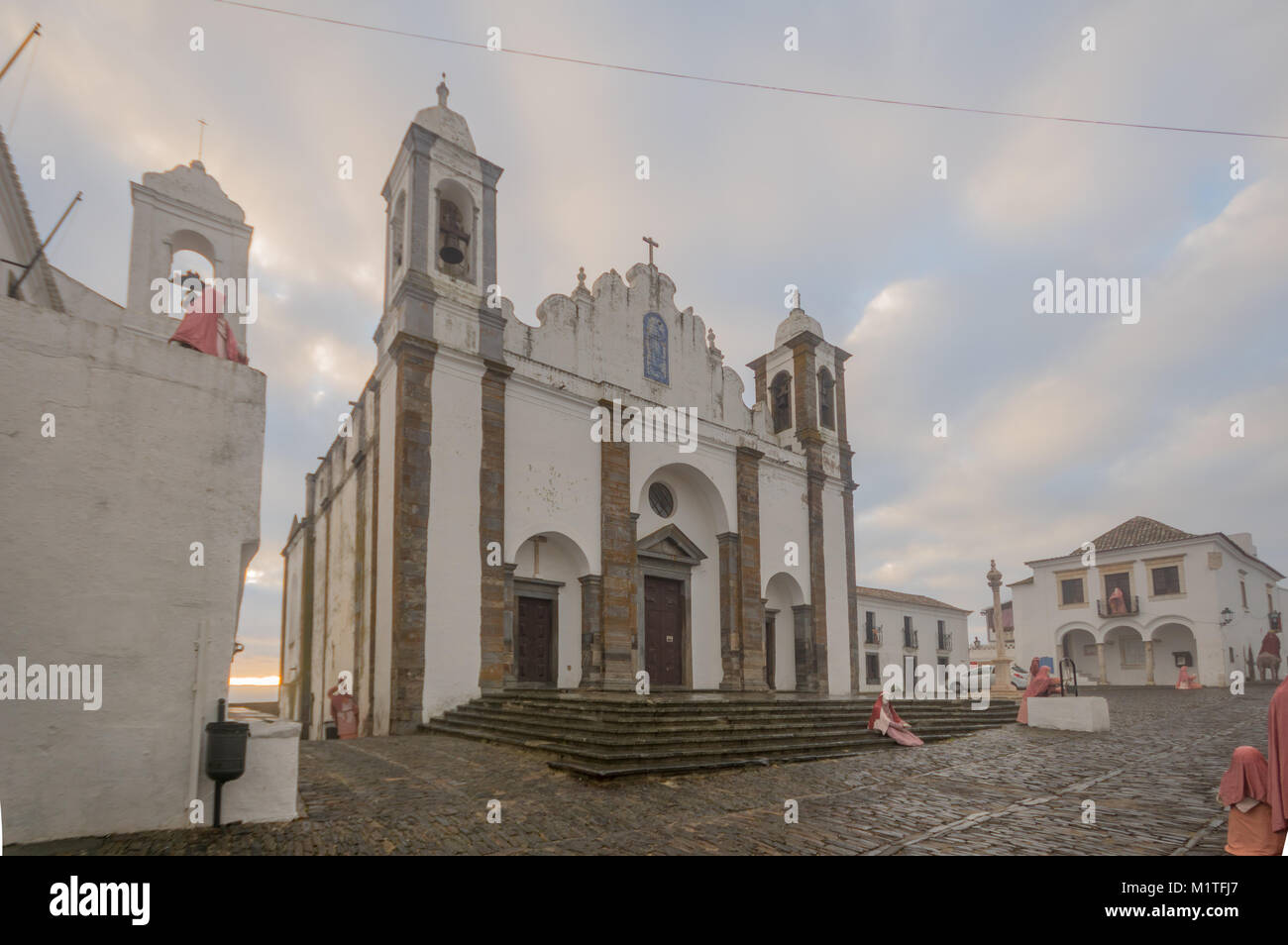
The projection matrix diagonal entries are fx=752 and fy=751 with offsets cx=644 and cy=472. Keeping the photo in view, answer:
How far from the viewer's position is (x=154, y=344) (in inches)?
234

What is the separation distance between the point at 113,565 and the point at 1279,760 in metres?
7.45

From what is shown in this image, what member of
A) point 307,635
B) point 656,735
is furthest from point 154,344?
point 307,635

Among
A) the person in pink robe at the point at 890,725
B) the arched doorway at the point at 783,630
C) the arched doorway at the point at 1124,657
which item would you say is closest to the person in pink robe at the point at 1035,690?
the person in pink robe at the point at 890,725

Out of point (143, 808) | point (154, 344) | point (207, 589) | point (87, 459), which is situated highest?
point (154, 344)

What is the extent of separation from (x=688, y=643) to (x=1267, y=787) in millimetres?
13993

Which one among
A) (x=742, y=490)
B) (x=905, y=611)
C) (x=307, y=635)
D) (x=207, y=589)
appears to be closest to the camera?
(x=207, y=589)

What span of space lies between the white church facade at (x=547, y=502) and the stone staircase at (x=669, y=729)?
2.01m

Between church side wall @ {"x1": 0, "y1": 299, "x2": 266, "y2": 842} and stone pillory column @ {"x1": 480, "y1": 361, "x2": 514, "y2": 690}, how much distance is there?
7.95m

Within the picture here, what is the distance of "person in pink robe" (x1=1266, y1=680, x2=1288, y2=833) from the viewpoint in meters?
3.97

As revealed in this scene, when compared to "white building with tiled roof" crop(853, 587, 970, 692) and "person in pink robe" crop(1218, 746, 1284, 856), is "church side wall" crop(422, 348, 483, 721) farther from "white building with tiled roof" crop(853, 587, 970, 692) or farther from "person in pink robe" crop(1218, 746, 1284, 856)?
"white building with tiled roof" crop(853, 587, 970, 692)

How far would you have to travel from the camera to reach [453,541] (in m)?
13.7

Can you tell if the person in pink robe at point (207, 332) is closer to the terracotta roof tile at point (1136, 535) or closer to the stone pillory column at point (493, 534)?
the stone pillory column at point (493, 534)
